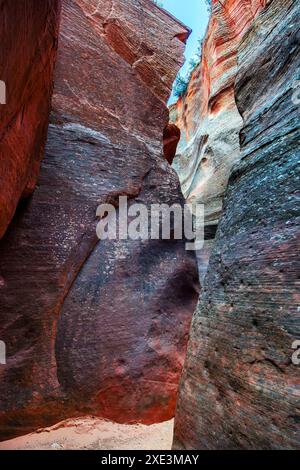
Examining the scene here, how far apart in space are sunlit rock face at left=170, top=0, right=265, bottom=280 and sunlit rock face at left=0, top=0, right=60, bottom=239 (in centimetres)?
659

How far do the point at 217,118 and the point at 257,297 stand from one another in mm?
11662

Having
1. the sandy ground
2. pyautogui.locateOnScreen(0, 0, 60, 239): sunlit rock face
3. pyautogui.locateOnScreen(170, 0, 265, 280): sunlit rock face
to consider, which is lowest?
the sandy ground

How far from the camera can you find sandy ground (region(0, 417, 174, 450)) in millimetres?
3643

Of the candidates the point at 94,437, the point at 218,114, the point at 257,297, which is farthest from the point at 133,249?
the point at 218,114

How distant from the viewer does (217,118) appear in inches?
500

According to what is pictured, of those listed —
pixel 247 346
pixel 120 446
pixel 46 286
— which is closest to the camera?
pixel 247 346

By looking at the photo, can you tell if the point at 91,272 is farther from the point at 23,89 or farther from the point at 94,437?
the point at 23,89

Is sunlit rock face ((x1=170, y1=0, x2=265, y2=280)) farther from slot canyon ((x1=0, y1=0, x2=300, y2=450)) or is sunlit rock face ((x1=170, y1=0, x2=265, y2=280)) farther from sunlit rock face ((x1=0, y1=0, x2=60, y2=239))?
sunlit rock face ((x1=0, y1=0, x2=60, y2=239))

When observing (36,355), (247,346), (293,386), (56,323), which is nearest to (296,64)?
(247,346)

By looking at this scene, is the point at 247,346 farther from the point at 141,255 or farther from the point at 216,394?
the point at 141,255

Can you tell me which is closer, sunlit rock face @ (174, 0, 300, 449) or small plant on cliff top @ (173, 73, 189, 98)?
sunlit rock face @ (174, 0, 300, 449)

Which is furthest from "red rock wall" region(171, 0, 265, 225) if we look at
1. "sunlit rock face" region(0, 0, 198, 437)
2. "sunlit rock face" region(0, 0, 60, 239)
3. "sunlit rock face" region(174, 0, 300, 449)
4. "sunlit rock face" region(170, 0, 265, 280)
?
"sunlit rock face" region(0, 0, 60, 239)
